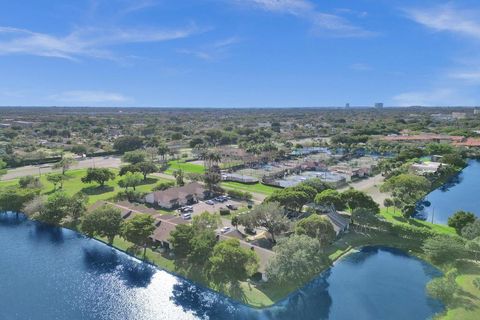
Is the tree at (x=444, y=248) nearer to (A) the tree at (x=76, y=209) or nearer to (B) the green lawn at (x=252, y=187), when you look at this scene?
(B) the green lawn at (x=252, y=187)

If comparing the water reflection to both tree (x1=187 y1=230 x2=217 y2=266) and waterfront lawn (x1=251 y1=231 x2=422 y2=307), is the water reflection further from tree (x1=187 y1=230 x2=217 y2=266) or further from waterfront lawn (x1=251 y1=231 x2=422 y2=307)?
waterfront lawn (x1=251 y1=231 x2=422 y2=307)

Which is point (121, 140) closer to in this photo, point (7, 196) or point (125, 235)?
point (7, 196)

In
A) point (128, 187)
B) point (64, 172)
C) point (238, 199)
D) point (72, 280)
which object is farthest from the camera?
point (64, 172)

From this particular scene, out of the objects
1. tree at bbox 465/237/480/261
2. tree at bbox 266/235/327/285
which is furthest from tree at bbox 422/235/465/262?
tree at bbox 266/235/327/285

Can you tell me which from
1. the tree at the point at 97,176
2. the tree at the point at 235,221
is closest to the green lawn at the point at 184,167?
the tree at the point at 97,176

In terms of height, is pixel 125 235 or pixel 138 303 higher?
pixel 125 235

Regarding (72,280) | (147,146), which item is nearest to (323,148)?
(147,146)
